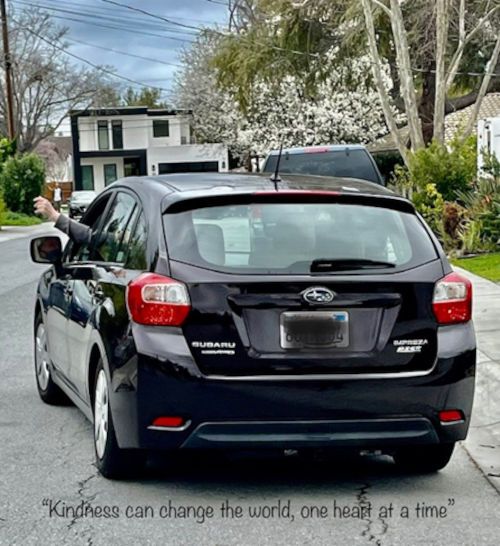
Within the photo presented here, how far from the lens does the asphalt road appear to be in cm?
539

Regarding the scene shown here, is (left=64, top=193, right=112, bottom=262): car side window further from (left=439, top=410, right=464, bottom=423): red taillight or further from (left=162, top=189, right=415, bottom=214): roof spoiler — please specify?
(left=439, top=410, right=464, bottom=423): red taillight

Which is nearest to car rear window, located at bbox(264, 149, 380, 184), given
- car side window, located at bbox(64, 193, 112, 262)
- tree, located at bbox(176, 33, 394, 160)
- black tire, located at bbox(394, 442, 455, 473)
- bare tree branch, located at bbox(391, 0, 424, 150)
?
car side window, located at bbox(64, 193, 112, 262)

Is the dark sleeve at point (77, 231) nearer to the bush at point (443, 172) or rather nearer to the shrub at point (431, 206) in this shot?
the shrub at point (431, 206)

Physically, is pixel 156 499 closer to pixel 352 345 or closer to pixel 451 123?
pixel 352 345

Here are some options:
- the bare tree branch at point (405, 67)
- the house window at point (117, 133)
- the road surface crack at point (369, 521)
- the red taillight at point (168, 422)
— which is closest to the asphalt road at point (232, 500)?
the road surface crack at point (369, 521)

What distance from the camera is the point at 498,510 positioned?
5.86m

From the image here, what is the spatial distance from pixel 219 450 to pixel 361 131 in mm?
45224

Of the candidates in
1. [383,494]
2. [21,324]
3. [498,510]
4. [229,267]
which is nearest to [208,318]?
[229,267]

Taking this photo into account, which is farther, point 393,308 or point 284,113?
point 284,113

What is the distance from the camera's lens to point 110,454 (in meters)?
6.18

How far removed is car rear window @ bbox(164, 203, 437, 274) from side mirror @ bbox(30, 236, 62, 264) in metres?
1.89

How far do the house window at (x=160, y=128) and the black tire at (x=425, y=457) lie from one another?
218ft

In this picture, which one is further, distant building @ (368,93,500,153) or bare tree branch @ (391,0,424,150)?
distant building @ (368,93,500,153)

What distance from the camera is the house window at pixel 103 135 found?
72.0 m
